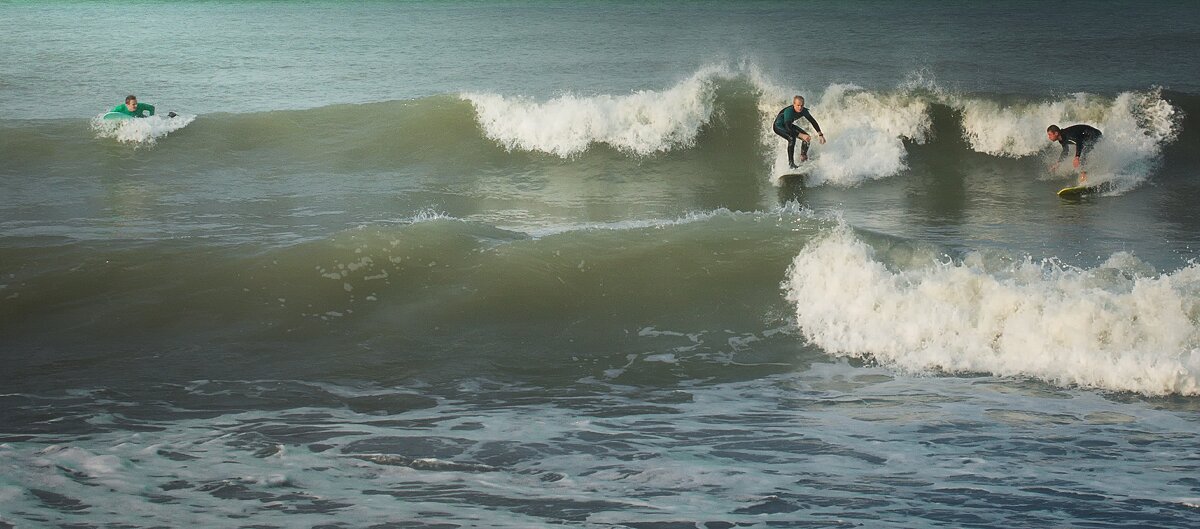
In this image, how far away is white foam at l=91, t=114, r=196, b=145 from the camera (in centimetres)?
2153

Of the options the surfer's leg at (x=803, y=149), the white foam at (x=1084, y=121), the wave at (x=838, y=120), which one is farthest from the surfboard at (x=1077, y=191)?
the surfer's leg at (x=803, y=149)

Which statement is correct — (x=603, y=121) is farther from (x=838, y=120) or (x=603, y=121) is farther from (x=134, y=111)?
(x=134, y=111)

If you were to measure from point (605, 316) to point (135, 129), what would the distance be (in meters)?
14.7

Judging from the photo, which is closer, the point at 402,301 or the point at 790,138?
the point at 402,301

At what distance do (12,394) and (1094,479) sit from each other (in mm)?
8026

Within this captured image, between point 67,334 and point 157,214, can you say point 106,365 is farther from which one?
point 157,214

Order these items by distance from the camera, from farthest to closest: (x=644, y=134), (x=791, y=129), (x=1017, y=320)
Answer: (x=644, y=134), (x=791, y=129), (x=1017, y=320)

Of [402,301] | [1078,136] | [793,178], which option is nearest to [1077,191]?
[1078,136]

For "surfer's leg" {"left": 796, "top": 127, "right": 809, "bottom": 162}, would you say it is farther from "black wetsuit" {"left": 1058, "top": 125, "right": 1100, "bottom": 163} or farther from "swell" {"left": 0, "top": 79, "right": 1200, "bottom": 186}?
"black wetsuit" {"left": 1058, "top": 125, "right": 1100, "bottom": 163}

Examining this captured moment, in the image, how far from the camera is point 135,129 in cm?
2166

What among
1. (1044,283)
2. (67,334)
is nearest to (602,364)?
(1044,283)

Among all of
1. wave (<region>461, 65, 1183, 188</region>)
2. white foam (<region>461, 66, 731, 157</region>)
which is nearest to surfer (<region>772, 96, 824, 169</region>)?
wave (<region>461, 65, 1183, 188</region>)

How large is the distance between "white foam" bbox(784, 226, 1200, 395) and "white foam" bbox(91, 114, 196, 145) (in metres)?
15.6

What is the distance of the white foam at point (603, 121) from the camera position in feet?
71.4
